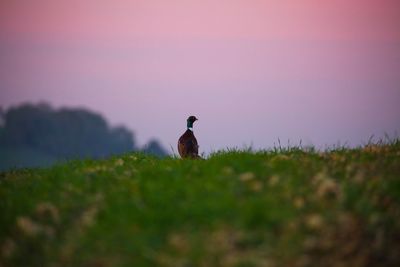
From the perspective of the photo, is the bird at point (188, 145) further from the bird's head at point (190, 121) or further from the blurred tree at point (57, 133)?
the blurred tree at point (57, 133)

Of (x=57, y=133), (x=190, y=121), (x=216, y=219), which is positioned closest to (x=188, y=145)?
(x=190, y=121)

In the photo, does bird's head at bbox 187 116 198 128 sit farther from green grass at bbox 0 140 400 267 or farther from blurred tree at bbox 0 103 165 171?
blurred tree at bbox 0 103 165 171

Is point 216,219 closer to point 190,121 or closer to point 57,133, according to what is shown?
point 190,121

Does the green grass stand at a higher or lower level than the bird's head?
lower

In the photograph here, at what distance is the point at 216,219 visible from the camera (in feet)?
30.1

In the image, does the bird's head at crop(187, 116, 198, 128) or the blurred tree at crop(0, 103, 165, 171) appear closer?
the bird's head at crop(187, 116, 198, 128)

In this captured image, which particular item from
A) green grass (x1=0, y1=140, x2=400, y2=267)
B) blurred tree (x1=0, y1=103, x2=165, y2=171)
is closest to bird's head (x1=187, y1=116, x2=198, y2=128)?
green grass (x1=0, y1=140, x2=400, y2=267)

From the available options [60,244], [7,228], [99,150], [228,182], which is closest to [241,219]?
[228,182]

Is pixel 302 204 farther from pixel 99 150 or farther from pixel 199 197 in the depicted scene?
pixel 99 150

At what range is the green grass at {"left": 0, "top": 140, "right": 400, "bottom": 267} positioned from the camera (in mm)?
8750

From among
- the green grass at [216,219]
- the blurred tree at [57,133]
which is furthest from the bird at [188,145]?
the blurred tree at [57,133]

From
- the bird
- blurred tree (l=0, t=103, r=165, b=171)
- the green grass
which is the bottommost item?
the green grass

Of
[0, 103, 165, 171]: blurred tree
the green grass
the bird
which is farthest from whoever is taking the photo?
[0, 103, 165, 171]: blurred tree

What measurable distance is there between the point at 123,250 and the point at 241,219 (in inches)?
61.8
